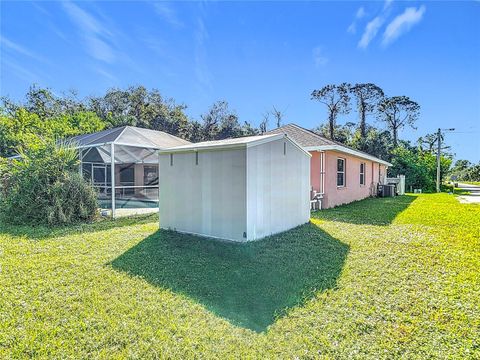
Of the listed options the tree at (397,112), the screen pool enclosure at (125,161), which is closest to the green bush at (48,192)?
the screen pool enclosure at (125,161)

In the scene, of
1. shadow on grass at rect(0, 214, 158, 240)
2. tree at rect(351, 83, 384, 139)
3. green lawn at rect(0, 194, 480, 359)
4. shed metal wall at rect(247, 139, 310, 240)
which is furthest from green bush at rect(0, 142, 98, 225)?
tree at rect(351, 83, 384, 139)

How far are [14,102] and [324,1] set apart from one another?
28.4m

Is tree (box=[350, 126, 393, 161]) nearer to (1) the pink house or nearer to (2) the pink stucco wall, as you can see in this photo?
(2) the pink stucco wall

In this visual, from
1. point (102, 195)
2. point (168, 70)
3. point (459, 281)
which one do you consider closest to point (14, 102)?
point (168, 70)

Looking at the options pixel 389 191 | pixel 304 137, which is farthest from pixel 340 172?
pixel 389 191

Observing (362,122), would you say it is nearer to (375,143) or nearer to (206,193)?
(375,143)

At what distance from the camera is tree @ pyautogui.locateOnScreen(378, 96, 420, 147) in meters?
33.9

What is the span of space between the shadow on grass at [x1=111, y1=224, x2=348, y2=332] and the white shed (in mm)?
343

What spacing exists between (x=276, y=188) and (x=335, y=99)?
31.0m

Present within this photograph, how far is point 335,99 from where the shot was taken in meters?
33.7

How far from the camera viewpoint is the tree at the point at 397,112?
111 feet

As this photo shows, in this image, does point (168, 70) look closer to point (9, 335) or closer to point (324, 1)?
point (324, 1)

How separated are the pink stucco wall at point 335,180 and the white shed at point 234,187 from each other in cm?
428

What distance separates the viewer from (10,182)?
8852mm
